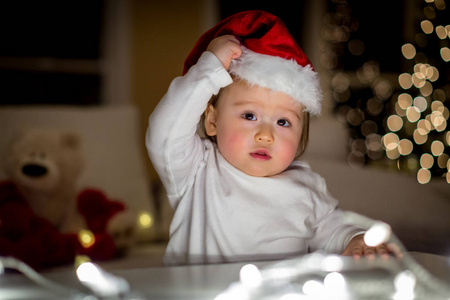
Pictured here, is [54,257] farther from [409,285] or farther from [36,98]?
[36,98]

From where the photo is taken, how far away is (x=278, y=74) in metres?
0.85

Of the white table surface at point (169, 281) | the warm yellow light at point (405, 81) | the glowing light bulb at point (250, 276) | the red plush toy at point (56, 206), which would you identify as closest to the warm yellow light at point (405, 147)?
the warm yellow light at point (405, 81)

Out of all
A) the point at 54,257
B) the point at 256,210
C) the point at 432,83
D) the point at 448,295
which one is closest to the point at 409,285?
the point at 448,295

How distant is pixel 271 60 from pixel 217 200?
0.28m

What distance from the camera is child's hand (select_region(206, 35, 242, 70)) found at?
0.84 metres

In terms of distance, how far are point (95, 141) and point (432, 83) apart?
198 cm

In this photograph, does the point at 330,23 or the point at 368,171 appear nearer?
the point at 368,171

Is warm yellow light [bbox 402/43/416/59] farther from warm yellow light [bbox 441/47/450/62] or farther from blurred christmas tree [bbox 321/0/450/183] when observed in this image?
warm yellow light [bbox 441/47/450/62]

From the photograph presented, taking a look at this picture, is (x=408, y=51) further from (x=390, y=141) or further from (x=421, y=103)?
(x=390, y=141)

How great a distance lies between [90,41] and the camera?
2.81 m

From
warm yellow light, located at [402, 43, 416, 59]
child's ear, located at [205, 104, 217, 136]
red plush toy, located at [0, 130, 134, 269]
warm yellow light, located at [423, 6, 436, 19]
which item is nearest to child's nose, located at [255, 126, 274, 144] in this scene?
child's ear, located at [205, 104, 217, 136]

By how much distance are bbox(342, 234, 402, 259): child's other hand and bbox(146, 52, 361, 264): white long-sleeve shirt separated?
0.03 meters

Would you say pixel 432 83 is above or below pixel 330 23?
below

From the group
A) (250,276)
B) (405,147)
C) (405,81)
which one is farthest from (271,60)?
(405,81)
